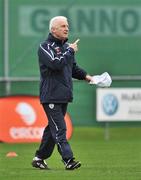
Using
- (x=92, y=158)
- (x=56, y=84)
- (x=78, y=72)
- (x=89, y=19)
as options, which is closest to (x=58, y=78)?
(x=56, y=84)

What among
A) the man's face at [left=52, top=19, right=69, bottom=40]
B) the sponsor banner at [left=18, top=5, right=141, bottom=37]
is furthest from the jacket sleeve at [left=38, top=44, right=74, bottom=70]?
the sponsor banner at [left=18, top=5, right=141, bottom=37]

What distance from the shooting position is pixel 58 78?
448 inches

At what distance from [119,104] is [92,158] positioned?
5.20 meters

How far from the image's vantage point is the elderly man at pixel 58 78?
1127cm

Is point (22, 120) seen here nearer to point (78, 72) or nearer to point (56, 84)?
point (78, 72)

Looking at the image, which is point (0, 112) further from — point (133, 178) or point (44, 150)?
point (133, 178)

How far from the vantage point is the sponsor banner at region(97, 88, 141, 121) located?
62.1ft

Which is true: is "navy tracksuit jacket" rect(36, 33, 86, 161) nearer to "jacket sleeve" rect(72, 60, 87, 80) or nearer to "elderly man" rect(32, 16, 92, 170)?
"elderly man" rect(32, 16, 92, 170)

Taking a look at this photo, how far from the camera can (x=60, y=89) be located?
1136 cm

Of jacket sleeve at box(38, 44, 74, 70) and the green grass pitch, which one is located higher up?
jacket sleeve at box(38, 44, 74, 70)

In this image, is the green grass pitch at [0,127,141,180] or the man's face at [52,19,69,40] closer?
the green grass pitch at [0,127,141,180]

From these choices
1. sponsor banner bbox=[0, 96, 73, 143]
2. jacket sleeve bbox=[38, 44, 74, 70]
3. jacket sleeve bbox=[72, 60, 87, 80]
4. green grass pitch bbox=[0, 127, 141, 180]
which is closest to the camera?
green grass pitch bbox=[0, 127, 141, 180]

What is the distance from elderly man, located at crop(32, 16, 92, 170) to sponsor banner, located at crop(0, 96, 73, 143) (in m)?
6.43

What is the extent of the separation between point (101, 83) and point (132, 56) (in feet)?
28.2
